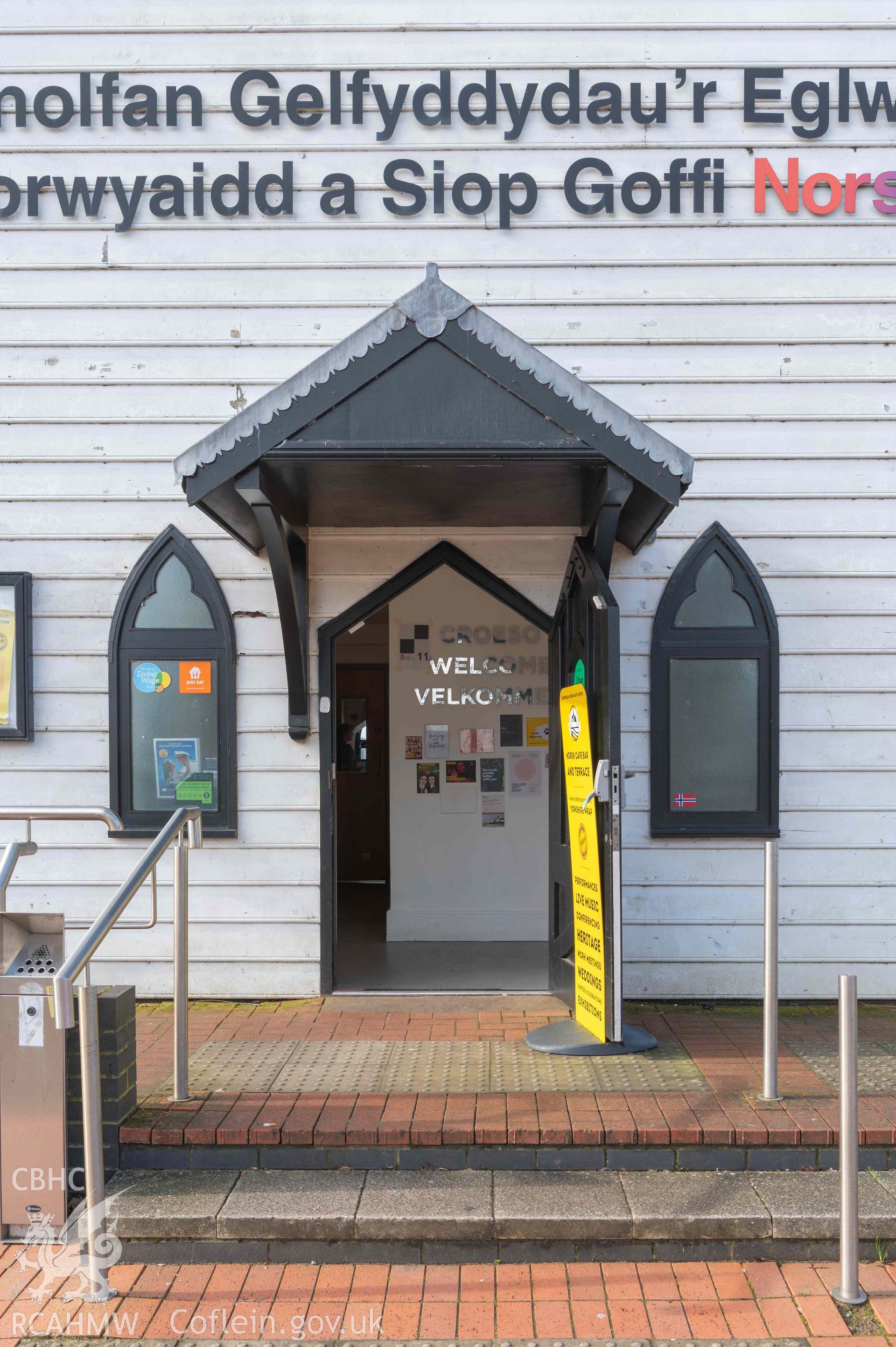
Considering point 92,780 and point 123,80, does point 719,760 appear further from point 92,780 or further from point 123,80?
point 123,80

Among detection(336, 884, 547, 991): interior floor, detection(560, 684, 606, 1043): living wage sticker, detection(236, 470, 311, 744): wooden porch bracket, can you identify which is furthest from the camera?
detection(336, 884, 547, 991): interior floor

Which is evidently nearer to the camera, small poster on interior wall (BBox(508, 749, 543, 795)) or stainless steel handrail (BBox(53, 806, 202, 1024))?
stainless steel handrail (BBox(53, 806, 202, 1024))

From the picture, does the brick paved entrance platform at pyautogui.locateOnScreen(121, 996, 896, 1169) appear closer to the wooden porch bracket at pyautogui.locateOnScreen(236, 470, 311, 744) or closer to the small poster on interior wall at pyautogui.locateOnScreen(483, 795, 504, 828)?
the wooden porch bracket at pyautogui.locateOnScreen(236, 470, 311, 744)

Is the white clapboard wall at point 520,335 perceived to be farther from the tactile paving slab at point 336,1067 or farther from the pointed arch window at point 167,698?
the tactile paving slab at point 336,1067

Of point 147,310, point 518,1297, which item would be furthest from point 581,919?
point 147,310

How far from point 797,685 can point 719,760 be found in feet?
2.10

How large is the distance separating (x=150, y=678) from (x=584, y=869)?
283 cm

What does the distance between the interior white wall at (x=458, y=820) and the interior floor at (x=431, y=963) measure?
278 mm

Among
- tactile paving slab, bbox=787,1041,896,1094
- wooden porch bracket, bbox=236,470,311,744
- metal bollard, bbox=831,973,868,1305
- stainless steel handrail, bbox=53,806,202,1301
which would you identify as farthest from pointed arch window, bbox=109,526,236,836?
metal bollard, bbox=831,973,868,1305

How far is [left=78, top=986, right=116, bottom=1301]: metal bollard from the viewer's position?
3.50 m

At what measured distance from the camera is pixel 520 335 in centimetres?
622

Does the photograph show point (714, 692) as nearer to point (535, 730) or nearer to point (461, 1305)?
point (535, 730)

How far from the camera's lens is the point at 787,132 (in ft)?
20.5

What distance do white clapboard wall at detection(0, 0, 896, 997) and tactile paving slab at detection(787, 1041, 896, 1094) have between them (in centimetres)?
81
